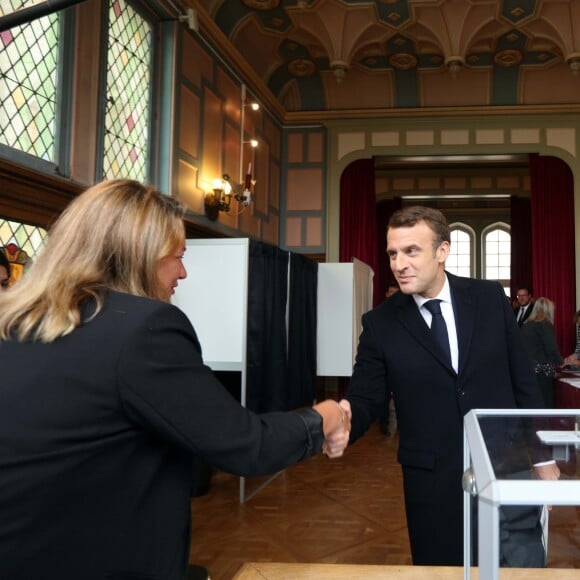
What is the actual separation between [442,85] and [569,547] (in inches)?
409

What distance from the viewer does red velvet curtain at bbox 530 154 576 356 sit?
10.5 m

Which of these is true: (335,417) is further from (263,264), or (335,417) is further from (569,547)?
(263,264)

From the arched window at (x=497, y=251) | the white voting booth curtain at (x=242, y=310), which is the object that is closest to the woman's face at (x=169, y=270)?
the white voting booth curtain at (x=242, y=310)

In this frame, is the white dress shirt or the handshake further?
the white dress shirt

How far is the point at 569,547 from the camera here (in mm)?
1245

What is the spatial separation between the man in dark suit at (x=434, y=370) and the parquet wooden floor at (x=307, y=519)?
5.96ft

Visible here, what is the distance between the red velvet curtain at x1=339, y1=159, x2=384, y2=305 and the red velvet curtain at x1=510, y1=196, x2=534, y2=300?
5.22m

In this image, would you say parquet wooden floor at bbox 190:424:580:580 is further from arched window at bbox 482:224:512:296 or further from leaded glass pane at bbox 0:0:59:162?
arched window at bbox 482:224:512:296

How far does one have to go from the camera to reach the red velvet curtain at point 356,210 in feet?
35.9

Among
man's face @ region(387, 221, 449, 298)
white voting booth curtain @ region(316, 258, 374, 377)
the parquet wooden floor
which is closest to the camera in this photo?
man's face @ region(387, 221, 449, 298)

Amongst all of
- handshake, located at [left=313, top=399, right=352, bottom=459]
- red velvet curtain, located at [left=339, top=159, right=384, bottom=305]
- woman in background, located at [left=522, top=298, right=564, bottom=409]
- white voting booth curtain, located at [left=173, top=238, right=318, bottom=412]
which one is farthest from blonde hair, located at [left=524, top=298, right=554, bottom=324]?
handshake, located at [left=313, top=399, right=352, bottom=459]

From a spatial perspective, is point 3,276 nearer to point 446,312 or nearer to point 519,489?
point 446,312

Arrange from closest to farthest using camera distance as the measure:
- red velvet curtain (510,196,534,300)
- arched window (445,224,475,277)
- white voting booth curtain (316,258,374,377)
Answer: white voting booth curtain (316,258,374,377)
red velvet curtain (510,196,534,300)
arched window (445,224,475,277)

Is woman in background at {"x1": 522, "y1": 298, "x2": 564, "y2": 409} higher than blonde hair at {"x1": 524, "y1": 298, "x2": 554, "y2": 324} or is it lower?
lower
